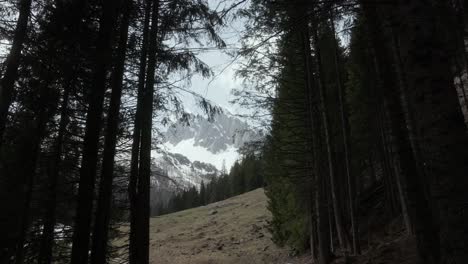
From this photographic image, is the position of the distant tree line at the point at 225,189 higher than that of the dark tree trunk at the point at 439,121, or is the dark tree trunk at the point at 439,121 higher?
the distant tree line at the point at 225,189

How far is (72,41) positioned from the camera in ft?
18.5

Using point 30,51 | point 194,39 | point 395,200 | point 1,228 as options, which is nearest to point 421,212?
point 194,39

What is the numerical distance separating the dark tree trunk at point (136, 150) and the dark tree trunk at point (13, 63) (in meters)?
2.44

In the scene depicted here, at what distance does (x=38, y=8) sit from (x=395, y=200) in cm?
1509

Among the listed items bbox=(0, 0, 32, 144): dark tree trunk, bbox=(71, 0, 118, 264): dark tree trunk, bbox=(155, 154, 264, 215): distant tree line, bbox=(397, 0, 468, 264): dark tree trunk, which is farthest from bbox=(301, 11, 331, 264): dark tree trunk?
bbox=(155, 154, 264, 215): distant tree line

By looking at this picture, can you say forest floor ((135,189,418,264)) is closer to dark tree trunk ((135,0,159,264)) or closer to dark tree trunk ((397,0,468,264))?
dark tree trunk ((135,0,159,264))

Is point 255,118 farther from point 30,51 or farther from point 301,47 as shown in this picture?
point 30,51

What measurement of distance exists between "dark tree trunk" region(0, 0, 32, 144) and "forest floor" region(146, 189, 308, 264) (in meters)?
8.94

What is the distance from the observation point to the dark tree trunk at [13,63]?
6309mm

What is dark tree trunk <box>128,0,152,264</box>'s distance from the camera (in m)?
6.17

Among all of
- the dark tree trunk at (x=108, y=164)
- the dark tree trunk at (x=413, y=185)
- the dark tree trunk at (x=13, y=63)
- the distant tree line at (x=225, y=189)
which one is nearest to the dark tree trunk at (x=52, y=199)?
the dark tree trunk at (x=13, y=63)

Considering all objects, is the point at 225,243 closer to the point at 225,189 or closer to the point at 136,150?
the point at 136,150

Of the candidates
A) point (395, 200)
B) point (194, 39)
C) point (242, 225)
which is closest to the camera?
point (194, 39)

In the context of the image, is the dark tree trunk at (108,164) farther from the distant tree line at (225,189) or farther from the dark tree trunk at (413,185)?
the distant tree line at (225,189)
